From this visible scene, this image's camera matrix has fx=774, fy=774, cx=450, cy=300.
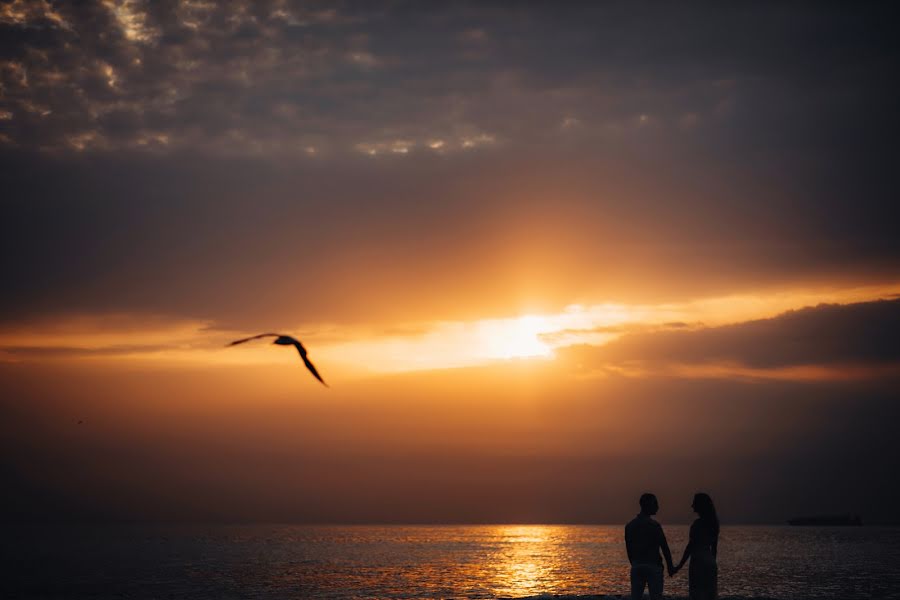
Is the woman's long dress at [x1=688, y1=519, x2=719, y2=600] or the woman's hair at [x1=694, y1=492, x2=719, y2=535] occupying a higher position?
the woman's hair at [x1=694, y1=492, x2=719, y2=535]

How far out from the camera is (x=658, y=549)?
1229cm

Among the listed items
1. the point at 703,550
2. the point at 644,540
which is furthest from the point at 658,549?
the point at 703,550

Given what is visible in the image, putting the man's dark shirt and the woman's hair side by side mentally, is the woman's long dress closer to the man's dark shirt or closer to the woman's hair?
the woman's hair

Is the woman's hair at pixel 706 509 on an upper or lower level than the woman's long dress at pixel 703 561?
upper

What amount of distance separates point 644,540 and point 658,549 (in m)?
0.29

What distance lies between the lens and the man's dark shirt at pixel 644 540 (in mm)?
12484

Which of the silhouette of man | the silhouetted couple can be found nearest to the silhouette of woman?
the silhouetted couple

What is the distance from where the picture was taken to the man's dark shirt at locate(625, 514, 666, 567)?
41.0 feet

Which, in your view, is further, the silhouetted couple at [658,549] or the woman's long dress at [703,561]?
the woman's long dress at [703,561]

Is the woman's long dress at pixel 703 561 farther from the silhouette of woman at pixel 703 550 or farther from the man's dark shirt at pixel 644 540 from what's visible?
the man's dark shirt at pixel 644 540

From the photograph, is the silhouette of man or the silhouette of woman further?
the silhouette of woman

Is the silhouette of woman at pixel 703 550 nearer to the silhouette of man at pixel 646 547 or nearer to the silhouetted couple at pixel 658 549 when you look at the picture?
the silhouetted couple at pixel 658 549

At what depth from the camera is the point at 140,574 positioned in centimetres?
6197

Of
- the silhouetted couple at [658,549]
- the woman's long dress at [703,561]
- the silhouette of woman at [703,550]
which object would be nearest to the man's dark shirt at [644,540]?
the silhouetted couple at [658,549]
